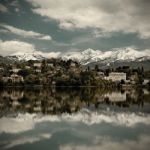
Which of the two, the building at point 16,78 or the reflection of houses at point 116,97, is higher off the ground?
the building at point 16,78

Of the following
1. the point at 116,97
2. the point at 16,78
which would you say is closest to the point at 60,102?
the point at 116,97

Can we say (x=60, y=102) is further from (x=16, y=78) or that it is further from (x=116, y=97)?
(x=16, y=78)

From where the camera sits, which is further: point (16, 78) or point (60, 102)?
point (16, 78)

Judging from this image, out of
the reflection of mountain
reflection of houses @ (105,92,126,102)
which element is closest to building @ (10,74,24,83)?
reflection of houses @ (105,92,126,102)

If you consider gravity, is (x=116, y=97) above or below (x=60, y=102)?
below

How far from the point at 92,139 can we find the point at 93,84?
13529 centimetres

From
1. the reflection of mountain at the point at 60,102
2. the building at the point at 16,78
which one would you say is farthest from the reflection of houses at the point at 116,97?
the building at the point at 16,78

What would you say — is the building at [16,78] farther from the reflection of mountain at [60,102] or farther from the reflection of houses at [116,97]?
the reflection of mountain at [60,102]

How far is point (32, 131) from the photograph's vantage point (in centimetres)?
2722

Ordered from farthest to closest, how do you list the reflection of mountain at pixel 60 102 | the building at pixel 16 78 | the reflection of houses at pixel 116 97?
the building at pixel 16 78
the reflection of houses at pixel 116 97
the reflection of mountain at pixel 60 102

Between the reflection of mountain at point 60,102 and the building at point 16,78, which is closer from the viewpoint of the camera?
the reflection of mountain at point 60,102

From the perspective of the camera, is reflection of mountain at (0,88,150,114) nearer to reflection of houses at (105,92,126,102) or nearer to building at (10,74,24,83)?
reflection of houses at (105,92,126,102)

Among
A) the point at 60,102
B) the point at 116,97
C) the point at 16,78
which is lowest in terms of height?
the point at 116,97

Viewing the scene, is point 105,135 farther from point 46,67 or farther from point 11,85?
point 46,67
